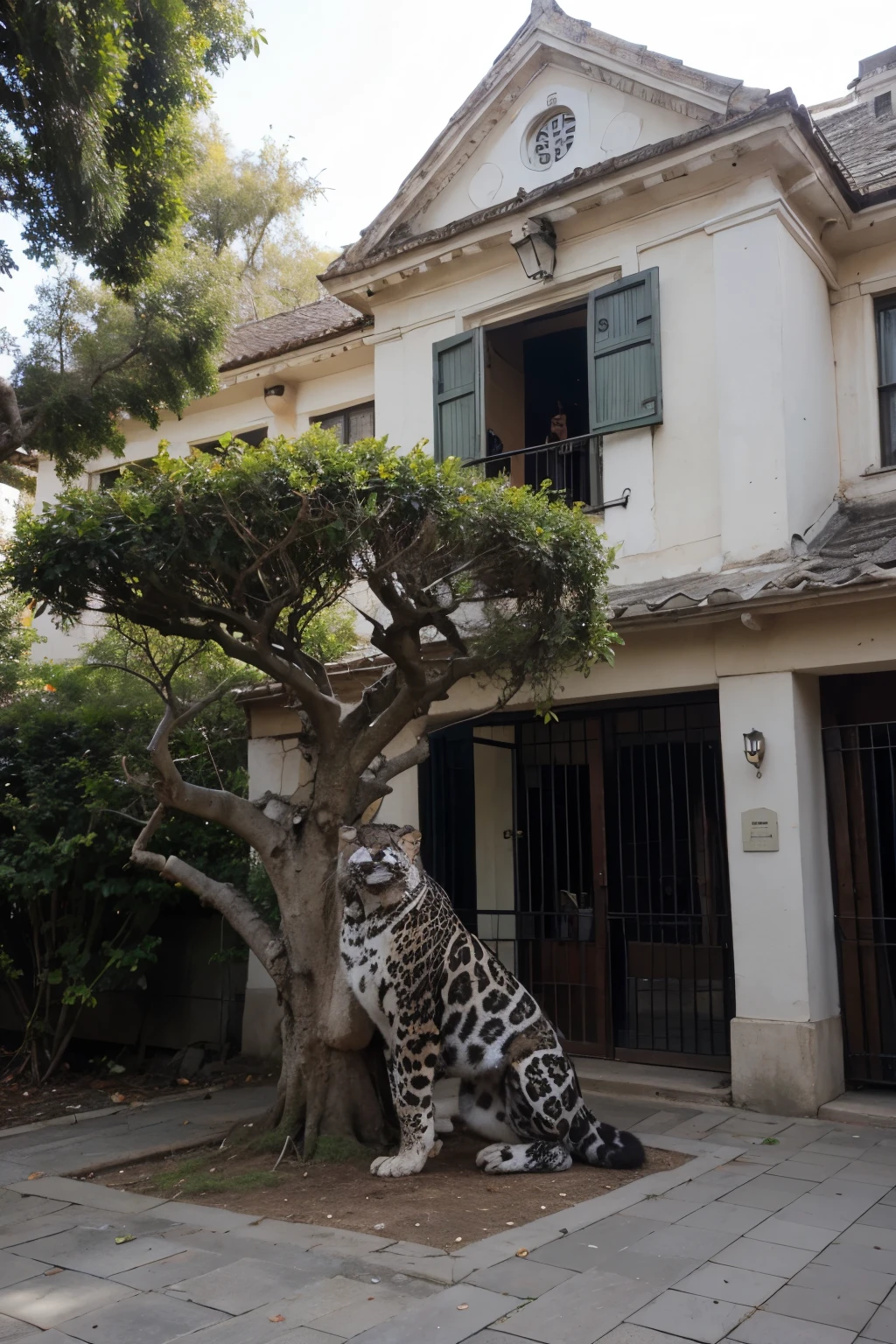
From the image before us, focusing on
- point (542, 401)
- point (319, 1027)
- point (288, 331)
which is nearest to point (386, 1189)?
point (319, 1027)

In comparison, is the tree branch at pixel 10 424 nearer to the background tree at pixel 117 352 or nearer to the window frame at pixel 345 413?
the background tree at pixel 117 352

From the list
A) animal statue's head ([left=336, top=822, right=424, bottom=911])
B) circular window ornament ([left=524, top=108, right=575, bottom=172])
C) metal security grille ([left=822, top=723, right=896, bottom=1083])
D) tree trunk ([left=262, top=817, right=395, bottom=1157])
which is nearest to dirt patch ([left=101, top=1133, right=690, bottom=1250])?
tree trunk ([left=262, top=817, right=395, bottom=1157])

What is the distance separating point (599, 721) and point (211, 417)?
775 cm

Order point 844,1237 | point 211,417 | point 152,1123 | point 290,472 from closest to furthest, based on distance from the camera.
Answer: point 844,1237
point 290,472
point 152,1123
point 211,417

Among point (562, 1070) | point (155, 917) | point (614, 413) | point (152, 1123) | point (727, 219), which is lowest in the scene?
point (152, 1123)

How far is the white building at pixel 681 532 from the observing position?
8.03 metres

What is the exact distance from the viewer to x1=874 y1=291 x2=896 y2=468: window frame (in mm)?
9641

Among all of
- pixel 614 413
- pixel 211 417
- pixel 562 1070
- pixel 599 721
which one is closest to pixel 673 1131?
pixel 562 1070

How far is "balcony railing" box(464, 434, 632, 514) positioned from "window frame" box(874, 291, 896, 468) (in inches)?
93.6

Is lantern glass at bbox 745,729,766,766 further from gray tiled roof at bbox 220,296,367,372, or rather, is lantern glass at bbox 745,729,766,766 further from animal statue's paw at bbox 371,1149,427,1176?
gray tiled roof at bbox 220,296,367,372

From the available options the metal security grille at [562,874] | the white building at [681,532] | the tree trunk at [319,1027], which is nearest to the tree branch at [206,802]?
the tree trunk at [319,1027]

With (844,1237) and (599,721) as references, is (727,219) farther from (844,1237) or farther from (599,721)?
(844,1237)

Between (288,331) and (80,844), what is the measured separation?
9.12 meters

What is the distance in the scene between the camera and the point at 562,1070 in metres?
6.22
